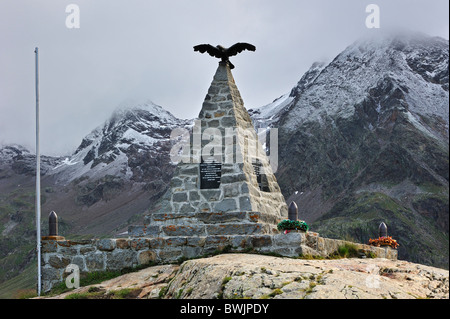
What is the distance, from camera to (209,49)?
15.9m

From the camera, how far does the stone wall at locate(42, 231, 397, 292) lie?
1196 cm

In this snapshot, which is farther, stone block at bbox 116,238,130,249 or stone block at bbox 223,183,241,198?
stone block at bbox 223,183,241,198

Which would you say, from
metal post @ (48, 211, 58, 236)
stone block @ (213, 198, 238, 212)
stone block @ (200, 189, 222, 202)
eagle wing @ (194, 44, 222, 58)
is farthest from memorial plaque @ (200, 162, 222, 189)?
metal post @ (48, 211, 58, 236)

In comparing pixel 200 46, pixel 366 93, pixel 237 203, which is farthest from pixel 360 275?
pixel 366 93

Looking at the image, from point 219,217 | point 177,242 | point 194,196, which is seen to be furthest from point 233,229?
point 194,196

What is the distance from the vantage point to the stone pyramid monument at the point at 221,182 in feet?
44.4

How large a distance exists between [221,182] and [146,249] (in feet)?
8.69

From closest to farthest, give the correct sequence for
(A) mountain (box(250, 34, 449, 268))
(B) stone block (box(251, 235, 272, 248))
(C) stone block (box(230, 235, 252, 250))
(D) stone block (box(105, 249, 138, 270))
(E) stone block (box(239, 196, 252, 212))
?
(B) stone block (box(251, 235, 272, 248)), (C) stone block (box(230, 235, 252, 250)), (D) stone block (box(105, 249, 138, 270)), (E) stone block (box(239, 196, 252, 212)), (A) mountain (box(250, 34, 449, 268))

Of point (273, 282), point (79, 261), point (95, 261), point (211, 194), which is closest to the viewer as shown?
point (273, 282)

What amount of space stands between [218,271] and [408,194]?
121 metres

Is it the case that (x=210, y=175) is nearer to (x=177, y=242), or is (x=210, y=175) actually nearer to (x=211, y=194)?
(x=211, y=194)

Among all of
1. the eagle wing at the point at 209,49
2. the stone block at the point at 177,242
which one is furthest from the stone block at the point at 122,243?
the eagle wing at the point at 209,49

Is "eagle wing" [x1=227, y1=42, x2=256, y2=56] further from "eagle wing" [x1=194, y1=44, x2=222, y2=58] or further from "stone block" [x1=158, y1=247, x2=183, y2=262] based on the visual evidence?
"stone block" [x1=158, y1=247, x2=183, y2=262]

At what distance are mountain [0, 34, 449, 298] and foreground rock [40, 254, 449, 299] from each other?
297 feet
